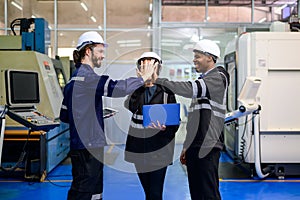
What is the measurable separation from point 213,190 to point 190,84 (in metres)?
0.87

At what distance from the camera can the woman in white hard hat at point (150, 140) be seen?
3.20m

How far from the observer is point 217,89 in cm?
309

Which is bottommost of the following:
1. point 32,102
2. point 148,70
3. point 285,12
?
point 32,102

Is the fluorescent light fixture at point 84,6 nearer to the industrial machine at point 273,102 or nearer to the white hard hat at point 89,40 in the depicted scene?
the industrial machine at point 273,102

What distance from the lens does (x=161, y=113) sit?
121 inches

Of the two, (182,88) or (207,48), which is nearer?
(182,88)

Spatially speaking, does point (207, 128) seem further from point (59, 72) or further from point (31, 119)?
point (59, 72)

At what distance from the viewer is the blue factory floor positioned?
4941 mm

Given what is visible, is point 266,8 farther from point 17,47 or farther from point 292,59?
point 17,47

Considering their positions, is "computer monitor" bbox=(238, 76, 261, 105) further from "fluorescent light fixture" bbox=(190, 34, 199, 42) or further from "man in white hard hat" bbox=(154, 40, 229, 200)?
"fluorescent light fixture" bbox=(190, 34, 199, 42)

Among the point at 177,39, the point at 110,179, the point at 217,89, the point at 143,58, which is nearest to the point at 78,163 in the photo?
the point at 143,58

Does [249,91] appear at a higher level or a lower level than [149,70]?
lower

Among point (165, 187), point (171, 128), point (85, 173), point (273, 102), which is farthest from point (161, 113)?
point (273, 102)

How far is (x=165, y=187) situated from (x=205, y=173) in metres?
2.33
